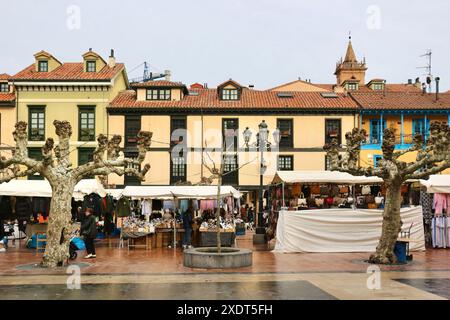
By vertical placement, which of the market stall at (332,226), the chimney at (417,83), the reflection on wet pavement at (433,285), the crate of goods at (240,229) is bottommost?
the crate of goods at (240,229)

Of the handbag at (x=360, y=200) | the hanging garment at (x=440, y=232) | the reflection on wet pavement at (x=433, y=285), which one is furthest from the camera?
the handbag at (x=360, y=200)

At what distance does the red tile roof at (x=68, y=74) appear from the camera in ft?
117

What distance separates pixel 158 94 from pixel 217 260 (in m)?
26.0

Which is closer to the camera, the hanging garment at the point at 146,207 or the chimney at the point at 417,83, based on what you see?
→ the hanging garment at the point at 146,207

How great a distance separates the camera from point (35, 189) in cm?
1856

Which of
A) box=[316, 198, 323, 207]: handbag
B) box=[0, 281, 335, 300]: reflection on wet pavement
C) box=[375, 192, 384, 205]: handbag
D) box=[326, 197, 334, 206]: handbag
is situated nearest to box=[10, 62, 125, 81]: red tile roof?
box=[316, 198, 323, 207]: handbag

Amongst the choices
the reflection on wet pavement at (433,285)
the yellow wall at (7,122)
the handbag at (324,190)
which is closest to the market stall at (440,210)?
the handbag at (324,190)

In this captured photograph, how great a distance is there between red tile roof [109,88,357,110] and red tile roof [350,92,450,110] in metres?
1.06

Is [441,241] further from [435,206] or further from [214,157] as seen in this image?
[214,157]

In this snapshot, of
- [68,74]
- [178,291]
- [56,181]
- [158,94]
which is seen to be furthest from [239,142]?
[178,291]

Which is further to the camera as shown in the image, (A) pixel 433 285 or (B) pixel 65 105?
(B) pixel 65 105

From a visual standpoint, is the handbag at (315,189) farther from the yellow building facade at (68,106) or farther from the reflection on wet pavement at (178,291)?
the yellow building facade at (68,106)

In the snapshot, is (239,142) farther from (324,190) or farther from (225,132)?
(324,190)

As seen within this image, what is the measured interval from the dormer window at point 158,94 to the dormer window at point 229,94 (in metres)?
4.15
